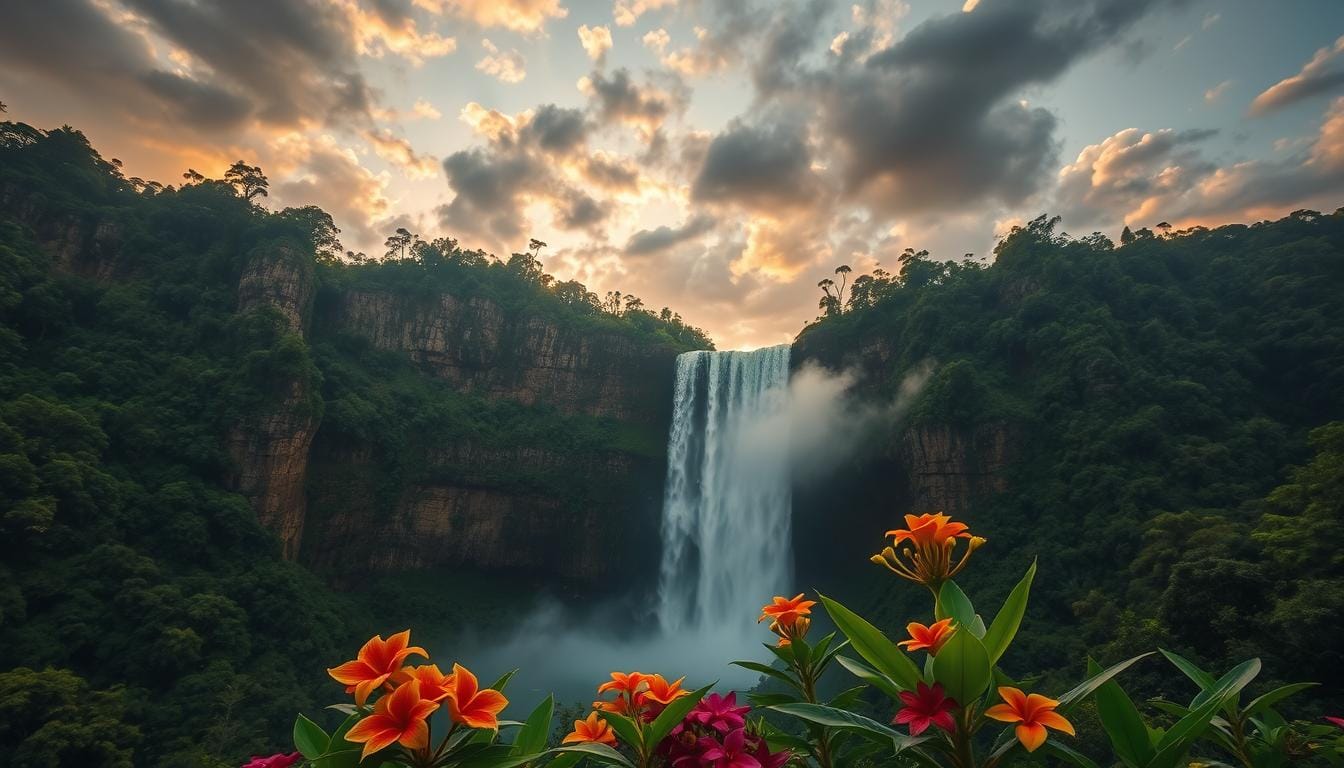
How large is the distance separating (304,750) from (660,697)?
0.99m

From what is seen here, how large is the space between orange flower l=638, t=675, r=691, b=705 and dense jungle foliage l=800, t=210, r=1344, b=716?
1452 centimetres

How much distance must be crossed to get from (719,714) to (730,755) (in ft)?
0.63

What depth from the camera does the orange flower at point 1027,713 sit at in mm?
1371

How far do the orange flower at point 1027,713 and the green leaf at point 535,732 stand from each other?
3.74 feet

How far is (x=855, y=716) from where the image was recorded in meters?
1.62

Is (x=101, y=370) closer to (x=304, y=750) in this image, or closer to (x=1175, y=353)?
(x=304, y=750)

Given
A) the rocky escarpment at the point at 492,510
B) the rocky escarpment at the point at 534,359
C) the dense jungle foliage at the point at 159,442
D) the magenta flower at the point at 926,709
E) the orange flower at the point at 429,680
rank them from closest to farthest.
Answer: the orange flower at the point at 429,680 → the magenta flower at the point at 926,709 → the dense jungle foliage at the point at 159,442 → the rocky escarpment at the point at 492,510 → the rocky escarpment at the point at 534,359

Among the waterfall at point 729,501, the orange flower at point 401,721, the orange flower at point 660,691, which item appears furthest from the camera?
the waterfall at point 729,501

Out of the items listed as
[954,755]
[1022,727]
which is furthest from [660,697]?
[1022,727]

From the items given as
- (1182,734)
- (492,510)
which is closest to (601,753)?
(1182,734)

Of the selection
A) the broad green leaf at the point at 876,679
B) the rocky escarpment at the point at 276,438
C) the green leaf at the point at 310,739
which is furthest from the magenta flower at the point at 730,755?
the rocky escarpment at the point at 276,438

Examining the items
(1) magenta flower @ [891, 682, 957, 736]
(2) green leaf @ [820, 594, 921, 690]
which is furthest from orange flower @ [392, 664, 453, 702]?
(1) magenta flower @ [891, 682, 957, 736]

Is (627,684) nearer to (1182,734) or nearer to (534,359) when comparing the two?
(1182,734)

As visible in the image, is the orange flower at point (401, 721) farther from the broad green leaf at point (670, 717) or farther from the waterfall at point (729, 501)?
the waterfall at point (729, 501)
